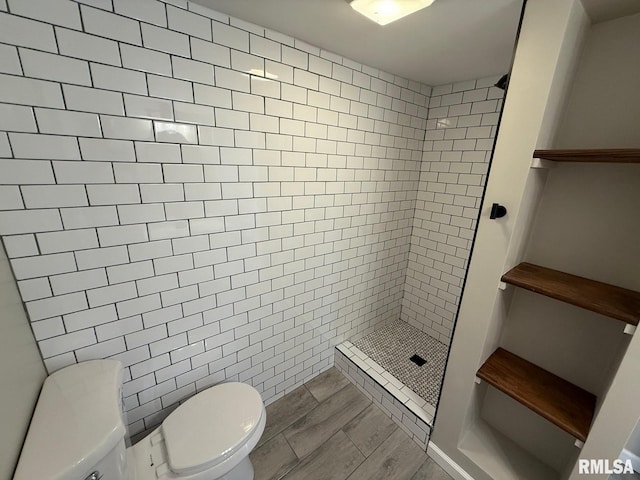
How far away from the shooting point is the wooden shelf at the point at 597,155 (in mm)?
755

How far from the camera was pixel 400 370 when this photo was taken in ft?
6.05

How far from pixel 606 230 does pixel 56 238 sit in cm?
201

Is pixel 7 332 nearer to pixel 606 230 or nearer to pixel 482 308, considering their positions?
pixel 482 308

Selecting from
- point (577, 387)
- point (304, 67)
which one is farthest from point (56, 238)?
point (577, 387)

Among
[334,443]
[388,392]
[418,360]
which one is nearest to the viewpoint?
[334,443]

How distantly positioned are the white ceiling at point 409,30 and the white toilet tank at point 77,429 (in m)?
1.45

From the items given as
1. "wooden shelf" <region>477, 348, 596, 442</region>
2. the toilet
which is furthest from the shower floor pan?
the toilet

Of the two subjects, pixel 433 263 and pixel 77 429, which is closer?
pixel 77 429

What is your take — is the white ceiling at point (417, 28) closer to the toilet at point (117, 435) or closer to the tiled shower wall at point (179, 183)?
the tiled shower wall at point (179, 183)

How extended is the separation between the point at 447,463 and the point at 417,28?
2.12m

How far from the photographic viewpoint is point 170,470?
3.21 feet

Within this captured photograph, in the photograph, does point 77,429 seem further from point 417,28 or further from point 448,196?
point 448,196

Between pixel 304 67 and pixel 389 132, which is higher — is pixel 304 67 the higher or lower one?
the higher one

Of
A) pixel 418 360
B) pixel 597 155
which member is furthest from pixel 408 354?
pixel 597 155
